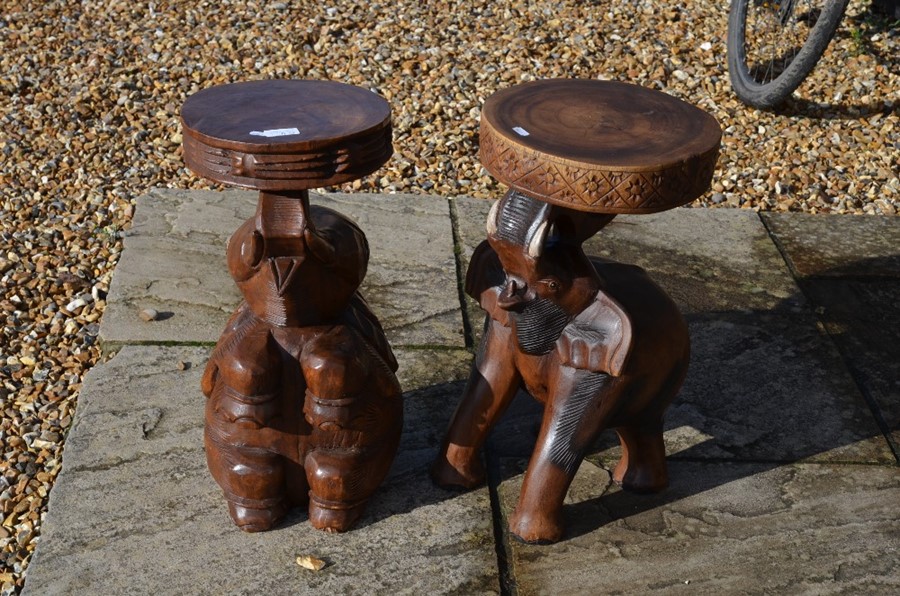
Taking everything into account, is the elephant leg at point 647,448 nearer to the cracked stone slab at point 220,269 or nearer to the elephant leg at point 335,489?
the elephant leg at point 335,489

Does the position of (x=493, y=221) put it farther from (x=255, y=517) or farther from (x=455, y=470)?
(x=255, y=517)

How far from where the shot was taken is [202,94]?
2.73 metres

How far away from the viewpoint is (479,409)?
312 cm

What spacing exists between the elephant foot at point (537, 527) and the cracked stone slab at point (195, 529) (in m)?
0.09

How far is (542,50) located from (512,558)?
377 centimetres

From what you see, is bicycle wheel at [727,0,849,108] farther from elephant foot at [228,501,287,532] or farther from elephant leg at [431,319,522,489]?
elephant foot at [228,501,287,532]

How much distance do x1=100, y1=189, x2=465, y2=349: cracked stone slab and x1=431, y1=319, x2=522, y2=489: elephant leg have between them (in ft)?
2.55

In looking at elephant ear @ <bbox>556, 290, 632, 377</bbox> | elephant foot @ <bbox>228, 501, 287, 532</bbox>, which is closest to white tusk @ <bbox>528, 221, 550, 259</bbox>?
elephant ear @ <bbox>556, 290, 632, 377</bbox>

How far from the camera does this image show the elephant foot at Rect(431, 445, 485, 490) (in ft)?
10.5

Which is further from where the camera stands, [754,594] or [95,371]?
[95,371]

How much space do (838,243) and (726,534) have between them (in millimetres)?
2073

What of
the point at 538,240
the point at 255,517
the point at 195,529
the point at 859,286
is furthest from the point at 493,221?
the point at 859,286

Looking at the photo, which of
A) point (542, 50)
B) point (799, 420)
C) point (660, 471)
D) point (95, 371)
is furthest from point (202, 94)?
point (542, 50)

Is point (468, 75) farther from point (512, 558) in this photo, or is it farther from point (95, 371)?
point (512, 558)
